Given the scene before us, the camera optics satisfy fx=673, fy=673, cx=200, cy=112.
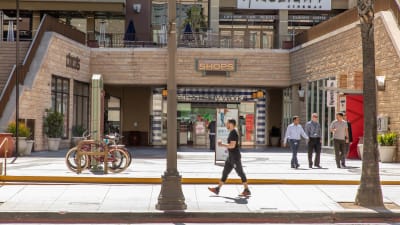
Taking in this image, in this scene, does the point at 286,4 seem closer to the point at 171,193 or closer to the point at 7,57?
the point at 7,57

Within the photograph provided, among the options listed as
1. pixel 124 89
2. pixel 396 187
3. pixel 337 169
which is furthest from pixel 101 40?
pixel 396 187

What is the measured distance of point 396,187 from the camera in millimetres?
16781

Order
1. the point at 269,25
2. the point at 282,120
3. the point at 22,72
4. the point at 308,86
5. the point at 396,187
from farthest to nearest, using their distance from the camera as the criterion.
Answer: the point at 269,25
the point at 282,120
the point at 308,86
the point at 22,72
the point at 396,187

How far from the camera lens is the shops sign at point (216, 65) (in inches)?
1592

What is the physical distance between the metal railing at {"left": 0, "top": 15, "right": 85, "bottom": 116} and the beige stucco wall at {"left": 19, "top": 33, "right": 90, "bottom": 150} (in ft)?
1.11

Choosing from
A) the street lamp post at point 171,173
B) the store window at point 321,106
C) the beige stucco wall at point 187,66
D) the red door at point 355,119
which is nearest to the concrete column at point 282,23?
the beige stucco wall at point 187,66

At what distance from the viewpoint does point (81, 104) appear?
131 ft

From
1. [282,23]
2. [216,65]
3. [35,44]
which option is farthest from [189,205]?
[282,23]

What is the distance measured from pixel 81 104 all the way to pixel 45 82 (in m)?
7.36

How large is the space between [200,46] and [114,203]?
2785 cm

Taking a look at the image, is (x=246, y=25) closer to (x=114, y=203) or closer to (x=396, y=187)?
(x=396, y=187)

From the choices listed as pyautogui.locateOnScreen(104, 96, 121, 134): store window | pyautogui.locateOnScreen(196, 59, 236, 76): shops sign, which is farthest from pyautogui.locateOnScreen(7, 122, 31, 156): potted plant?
pyautogui.locateOnScreen(104, 96, 121, 134): store window

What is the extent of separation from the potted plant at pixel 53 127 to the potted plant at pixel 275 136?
677 inches

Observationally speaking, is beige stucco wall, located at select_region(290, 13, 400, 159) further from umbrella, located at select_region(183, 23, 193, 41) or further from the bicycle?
the bicycle
